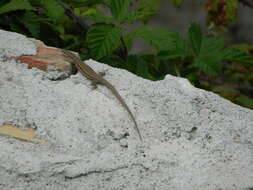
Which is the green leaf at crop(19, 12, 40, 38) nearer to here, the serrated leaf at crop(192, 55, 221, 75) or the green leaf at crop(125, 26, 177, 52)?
the green leaf at crop(125, 26, 177, 52)

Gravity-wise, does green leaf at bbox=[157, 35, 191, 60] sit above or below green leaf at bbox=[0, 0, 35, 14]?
below

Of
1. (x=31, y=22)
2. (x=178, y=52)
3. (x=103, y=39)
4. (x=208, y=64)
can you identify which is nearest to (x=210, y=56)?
(x=208, y=64)

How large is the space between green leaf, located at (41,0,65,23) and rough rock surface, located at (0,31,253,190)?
47cm

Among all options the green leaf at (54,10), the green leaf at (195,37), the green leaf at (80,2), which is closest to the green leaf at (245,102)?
the green leaf at (195,37)

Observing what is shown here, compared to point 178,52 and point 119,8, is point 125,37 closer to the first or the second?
point 119,8

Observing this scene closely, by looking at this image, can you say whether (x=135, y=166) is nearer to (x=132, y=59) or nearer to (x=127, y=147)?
(x=127, y=147)

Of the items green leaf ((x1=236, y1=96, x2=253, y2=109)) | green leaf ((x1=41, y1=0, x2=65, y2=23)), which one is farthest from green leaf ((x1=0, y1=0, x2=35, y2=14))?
green leaf ((x1=236, y1=96, x2=253, y2=109))

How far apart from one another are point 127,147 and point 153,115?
28cm

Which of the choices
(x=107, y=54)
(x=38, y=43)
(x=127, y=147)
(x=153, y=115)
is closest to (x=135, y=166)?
(x=127, y=147)

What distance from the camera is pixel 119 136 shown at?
2191 mm

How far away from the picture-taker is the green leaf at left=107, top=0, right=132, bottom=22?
2.92 meters

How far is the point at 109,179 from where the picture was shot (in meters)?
2.00

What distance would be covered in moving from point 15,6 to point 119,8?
0.60m

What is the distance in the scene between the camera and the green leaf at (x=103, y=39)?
280 centimetres
